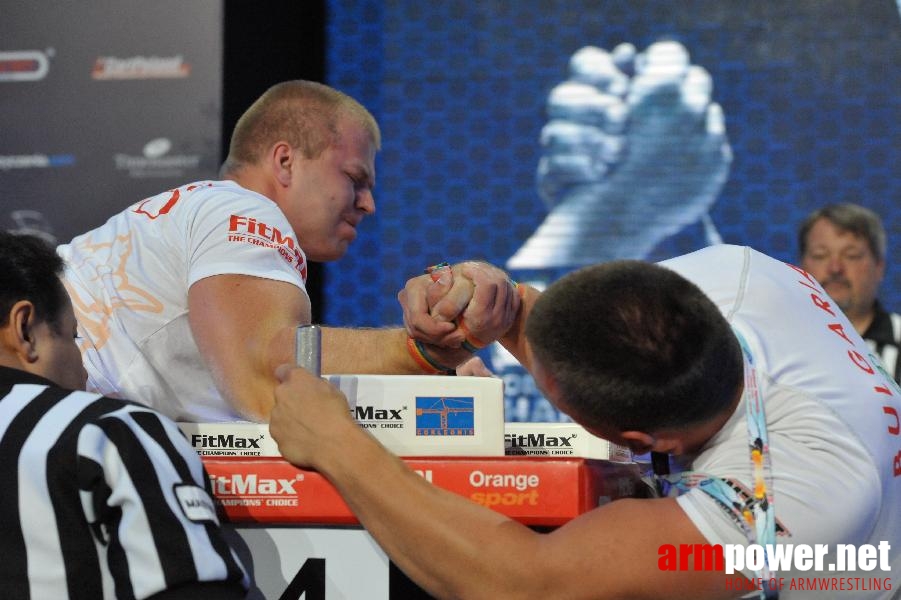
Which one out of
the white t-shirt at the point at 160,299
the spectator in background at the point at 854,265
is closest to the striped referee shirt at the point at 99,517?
the white t-shirt at the point at 160,299

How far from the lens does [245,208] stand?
6.56 feet

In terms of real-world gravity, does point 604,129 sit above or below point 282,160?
below

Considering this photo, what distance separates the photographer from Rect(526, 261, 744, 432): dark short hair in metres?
1.31

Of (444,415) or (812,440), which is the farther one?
(444,415)

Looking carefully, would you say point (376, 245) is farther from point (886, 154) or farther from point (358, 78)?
point (886, 154)

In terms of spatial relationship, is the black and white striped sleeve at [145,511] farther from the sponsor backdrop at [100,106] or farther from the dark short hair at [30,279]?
the sponsor backdrop at [100,106]

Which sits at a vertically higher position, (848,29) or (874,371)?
(848,29)

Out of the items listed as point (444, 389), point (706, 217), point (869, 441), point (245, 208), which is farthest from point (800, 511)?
point (706, 217)

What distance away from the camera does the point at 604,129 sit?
15.4 feet

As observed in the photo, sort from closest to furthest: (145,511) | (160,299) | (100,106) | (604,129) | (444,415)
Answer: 1. (145,511)
2. (444,415)
3. (160,299)
4. (100,106)
5. (604,129)

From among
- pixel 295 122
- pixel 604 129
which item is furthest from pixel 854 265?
pixel 295 122

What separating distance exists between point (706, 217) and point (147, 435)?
367 centimetres

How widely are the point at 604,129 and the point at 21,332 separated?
3.57 m

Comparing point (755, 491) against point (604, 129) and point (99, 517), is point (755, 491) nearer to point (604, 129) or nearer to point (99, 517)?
point (99, 517)
